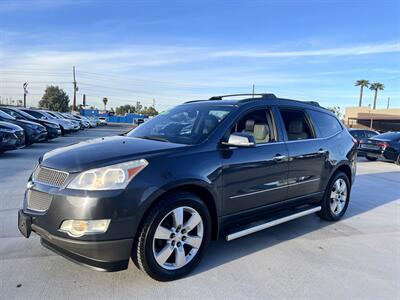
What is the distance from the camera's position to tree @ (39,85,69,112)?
80.1 m

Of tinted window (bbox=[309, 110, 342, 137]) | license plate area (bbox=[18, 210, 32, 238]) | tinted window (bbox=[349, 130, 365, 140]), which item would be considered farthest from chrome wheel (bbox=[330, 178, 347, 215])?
tinted window (bbox=[349, 130, 365, 140])

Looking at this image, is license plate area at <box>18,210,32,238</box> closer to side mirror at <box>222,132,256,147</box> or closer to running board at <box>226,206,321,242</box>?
running board at <box>226,206,321,242</box>

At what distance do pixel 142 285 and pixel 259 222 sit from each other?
5.37 feet

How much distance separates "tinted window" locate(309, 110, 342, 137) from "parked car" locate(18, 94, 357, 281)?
12.1 inches

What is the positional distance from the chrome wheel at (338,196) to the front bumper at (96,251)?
3602mm

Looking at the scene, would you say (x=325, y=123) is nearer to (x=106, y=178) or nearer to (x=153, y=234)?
(x=153, y=234)

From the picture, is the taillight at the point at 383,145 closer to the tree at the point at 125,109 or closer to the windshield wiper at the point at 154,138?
the windshield wiper at the point at 154,138

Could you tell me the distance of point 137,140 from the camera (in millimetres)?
3824

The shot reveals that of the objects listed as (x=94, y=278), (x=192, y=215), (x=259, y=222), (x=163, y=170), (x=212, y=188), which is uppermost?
(x=163, y=170)


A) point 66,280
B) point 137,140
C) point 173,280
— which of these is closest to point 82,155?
point 137,140

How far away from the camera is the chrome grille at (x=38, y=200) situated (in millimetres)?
2967

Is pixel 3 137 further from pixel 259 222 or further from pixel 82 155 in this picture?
pixel 259 222

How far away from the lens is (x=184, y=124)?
4207 millimetres

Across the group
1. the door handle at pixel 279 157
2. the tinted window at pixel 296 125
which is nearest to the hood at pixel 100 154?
the door handle at pixel 279 157
